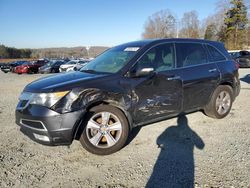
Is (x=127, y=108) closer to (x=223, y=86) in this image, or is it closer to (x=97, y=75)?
(x=97, y=75)

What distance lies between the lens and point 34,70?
26.6 m

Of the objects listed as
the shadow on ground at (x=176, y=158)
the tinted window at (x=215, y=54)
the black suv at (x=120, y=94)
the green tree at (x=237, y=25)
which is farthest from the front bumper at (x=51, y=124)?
the green tree at (x=237, y=25)

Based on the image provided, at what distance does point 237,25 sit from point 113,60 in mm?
52723

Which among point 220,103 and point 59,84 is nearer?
point 59,84

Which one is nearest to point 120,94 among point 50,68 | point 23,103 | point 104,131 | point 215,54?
point 104,131

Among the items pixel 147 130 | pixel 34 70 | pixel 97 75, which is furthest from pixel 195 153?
pixel 34 70

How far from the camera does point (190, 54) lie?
4.70 metres

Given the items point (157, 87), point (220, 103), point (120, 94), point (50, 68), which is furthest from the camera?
point (50, 68)

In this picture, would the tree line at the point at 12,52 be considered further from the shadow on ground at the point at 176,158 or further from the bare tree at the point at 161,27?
the shadow on ground at the point at 176,158

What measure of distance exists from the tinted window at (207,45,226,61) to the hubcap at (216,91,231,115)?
0.77 m

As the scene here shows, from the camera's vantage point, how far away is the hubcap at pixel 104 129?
3.59 metres

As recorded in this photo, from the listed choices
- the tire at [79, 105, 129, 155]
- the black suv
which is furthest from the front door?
the tire at [79, 105, 129, 155]

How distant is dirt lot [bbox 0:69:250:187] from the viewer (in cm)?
291

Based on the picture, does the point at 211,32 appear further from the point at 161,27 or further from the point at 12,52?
the point at 12,52
